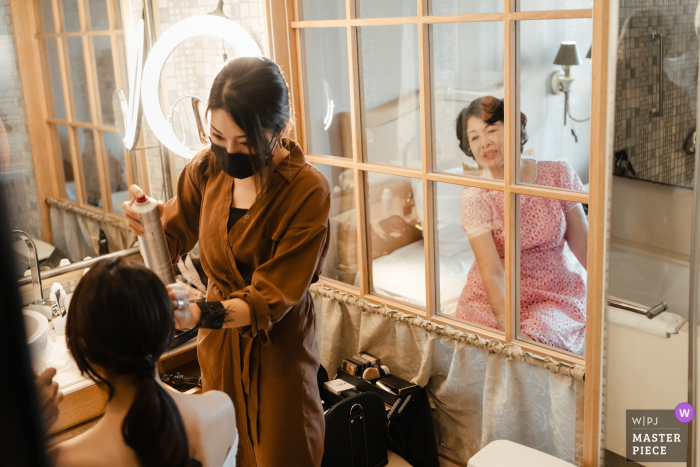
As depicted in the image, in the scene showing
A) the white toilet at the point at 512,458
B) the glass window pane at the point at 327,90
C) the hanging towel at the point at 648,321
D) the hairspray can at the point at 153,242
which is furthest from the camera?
the glass window pane at the point at 327,90

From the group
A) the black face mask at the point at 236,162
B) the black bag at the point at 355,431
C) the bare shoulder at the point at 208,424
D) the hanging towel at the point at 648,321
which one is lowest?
the black bag at the point at 355,431

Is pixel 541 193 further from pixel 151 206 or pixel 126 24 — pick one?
pixel 126 24

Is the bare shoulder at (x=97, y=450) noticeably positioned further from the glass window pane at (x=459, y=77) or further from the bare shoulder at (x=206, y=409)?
the glass window pane at (x=459, y=77)

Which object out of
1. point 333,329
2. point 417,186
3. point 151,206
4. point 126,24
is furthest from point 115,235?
point 151,206

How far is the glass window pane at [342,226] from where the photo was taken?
2.19 meters

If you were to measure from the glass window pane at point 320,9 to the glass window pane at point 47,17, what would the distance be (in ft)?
2.73

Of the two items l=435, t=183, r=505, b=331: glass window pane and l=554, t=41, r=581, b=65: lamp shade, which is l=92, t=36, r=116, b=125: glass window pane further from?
l=554, t=41, r=581, b=65: lamp shade

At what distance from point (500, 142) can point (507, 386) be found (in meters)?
0.73

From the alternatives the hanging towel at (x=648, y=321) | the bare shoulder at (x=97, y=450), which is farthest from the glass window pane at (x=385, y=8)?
the bare shoulder at (x=97, y=450)

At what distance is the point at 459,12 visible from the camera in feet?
5.67

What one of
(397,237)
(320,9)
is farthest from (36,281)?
(320,9)

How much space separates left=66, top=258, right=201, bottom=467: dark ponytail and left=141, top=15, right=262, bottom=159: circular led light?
A: 32.9 inches

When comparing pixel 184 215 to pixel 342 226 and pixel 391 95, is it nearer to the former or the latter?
pixel 391 95

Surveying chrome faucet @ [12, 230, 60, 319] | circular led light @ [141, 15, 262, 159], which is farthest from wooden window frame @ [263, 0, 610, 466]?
chrome faucet @ [12, 230, 60, 319]
